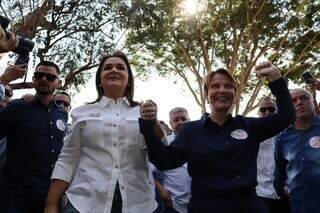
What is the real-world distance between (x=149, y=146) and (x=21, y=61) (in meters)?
1.37

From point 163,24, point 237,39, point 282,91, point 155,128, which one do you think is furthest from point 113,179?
point 237,39

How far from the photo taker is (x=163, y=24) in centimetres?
1480

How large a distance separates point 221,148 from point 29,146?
1.66 meters

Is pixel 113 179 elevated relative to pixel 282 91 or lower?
lower

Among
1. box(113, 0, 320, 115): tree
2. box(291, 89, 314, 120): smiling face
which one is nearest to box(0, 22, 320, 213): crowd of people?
box(291, 89, 314, 120): smiling face

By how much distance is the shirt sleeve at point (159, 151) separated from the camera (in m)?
2.69

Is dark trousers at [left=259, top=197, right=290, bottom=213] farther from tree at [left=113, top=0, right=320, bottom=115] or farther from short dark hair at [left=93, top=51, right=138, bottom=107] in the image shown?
tree at [left=113, top=0, right=320, bottom=115]

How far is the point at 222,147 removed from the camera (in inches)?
112

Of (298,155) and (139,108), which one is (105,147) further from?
(298,155)

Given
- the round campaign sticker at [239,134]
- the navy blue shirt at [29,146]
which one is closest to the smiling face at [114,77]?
the round campaign sticker at [239,134]

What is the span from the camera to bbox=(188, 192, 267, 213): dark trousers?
105 inches

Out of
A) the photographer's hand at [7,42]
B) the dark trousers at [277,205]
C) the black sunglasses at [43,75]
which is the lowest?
the dark trousers at [277,205]

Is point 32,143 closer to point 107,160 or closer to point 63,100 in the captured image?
point 107,160

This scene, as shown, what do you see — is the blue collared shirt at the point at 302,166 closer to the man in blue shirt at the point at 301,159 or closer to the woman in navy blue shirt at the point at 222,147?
the man in blue shirt at the point at 301,159
